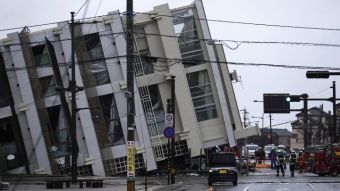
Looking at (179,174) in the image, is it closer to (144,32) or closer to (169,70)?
(169,70)

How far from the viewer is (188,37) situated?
4544cm

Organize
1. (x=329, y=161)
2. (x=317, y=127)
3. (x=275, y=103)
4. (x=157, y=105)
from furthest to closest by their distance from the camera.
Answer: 1. (x=317, y=127)
2. (x=275, y=103)
3. (x=157, y=105)
4. (x=329, y=161)

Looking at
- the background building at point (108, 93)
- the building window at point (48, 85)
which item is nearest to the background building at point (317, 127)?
the background building at point (108, 93)

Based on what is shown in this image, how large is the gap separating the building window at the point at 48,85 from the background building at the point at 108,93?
8 cm

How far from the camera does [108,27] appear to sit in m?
43.3

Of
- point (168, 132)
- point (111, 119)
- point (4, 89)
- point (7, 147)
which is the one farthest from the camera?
point (7, 147)

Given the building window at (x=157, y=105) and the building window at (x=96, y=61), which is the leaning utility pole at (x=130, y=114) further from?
the building window at (x=157, y=105)

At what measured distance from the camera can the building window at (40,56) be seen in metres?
44.2

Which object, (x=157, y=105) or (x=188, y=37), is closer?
(x=188, y=37)

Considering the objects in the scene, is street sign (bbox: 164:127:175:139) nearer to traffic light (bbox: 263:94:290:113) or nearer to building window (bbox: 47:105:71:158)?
building window (bbox: 47:105:71:158)

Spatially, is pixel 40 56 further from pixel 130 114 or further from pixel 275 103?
pixel 130 114

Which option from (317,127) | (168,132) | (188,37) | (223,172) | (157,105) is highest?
(188,37)

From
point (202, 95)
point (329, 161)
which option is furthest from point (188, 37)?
point (329, 161)

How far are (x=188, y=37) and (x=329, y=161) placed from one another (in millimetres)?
14541
